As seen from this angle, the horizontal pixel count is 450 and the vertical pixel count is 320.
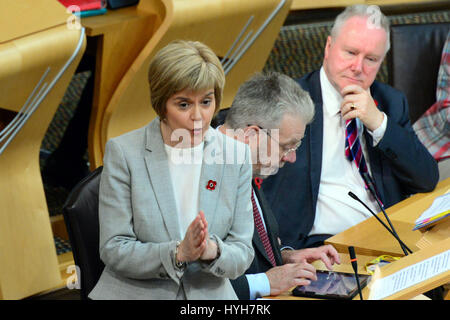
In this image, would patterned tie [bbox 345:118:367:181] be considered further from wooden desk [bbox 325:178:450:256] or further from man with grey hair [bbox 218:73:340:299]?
man with grey hair [bbox 218:73:340:299]

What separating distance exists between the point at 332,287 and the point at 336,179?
0.76 m

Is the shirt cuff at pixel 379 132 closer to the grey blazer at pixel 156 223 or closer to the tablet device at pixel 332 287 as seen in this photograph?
the tablet device at pixel 332 287

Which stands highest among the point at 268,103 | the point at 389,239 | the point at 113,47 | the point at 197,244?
the point at 113,47

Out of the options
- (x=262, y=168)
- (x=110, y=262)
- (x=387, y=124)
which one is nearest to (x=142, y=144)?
(x=110, y=262)

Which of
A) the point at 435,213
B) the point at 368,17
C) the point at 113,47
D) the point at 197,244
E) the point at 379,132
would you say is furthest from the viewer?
the point at 113,47

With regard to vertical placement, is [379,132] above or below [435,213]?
above

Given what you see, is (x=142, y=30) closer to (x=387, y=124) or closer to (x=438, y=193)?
(x=387, y=124)

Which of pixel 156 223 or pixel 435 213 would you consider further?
pixel 435 213

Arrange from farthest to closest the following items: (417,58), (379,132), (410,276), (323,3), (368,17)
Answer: (323,3) → (417,58) → (368,17) → (379,132) → (410,276)

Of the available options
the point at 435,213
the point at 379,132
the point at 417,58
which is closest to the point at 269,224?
the point at 435,213

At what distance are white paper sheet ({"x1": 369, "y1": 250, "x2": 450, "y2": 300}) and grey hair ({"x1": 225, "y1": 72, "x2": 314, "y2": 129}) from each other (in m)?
0.52

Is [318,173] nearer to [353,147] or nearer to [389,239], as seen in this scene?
[353,147]

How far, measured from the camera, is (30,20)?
8.73 ft

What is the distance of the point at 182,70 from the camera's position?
1.63m
